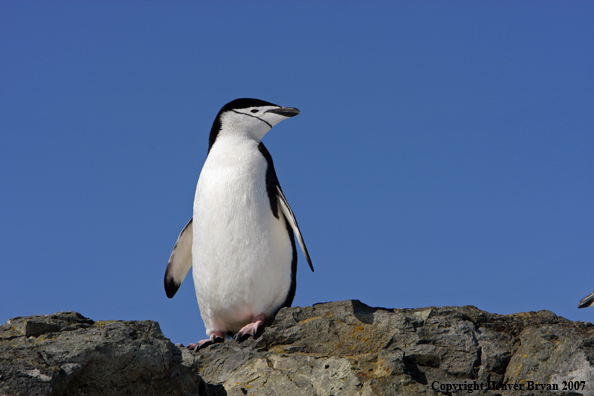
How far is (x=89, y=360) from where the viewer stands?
11.1ft

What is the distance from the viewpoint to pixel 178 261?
706 centimetres

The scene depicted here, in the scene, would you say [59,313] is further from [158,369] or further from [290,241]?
[290,241]

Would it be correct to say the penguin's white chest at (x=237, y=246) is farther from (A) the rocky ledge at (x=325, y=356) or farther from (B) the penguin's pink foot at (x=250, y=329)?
(A) the rocky ledge at (x=325, y=356)

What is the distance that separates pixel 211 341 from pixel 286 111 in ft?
9.13

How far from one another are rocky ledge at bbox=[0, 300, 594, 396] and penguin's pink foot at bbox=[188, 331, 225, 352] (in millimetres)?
233

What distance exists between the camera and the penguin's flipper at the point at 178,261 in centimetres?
696

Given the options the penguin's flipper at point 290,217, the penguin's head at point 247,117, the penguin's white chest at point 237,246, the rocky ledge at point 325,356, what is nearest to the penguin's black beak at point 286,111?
the penguin's head at point 247,117

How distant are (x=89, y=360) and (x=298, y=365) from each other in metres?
1.80

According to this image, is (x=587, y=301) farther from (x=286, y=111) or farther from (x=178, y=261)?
(x=178, y=261)

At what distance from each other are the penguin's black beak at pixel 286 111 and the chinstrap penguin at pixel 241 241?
48 centimetres

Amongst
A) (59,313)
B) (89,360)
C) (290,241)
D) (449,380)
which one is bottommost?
(449,380)

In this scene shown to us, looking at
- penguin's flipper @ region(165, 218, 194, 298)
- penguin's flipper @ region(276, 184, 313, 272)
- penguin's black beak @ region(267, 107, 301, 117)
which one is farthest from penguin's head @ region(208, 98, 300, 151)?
penguin's flipper @ region(165, 218, 194, 298)

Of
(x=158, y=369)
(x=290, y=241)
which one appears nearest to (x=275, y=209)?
(x=290, y=241)

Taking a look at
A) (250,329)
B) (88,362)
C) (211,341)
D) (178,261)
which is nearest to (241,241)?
(250,329)
